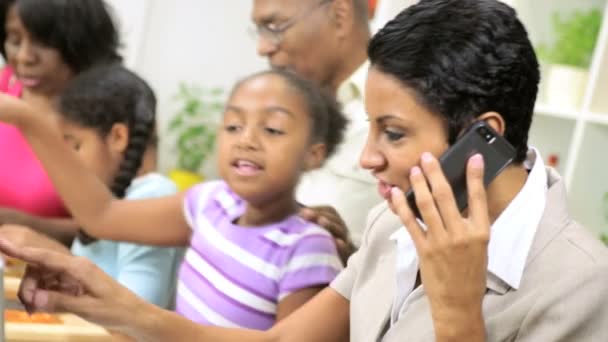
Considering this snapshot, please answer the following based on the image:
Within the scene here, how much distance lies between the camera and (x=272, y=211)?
1160 mm

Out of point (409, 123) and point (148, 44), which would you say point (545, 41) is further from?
point (409, 123)

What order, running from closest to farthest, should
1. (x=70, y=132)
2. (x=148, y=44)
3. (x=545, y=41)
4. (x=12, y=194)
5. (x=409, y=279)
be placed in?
(x=409, y=279) < (x=70, y=132) < (x=12, y=194) < (x=545, y=41) < (x=148, y=44)

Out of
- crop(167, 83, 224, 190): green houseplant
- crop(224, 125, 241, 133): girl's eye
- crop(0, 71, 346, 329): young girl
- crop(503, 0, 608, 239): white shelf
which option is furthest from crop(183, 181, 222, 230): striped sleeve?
crop(167, 83, 224, 190): green houseplant

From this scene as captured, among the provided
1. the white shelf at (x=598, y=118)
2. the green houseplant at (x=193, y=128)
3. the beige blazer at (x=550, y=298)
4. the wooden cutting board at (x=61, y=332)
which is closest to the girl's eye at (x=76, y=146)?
the wooden cutting board at (x=61, y=332)

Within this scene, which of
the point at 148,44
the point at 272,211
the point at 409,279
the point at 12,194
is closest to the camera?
the point at 409,279

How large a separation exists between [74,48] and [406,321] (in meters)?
0.99

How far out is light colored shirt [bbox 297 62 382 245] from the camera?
125 cm

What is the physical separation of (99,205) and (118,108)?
22 cm

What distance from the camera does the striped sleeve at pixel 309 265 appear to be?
1087 mm

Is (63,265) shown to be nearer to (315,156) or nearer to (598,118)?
(315,156)

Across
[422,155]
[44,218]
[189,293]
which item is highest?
[422,155]

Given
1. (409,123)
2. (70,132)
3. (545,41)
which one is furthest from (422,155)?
(545,41)

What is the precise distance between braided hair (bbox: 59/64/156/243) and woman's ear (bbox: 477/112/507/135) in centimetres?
80

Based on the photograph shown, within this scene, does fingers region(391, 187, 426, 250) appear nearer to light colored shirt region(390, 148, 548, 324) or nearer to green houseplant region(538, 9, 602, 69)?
light colored shirt region(390, 148, 548, 324)
